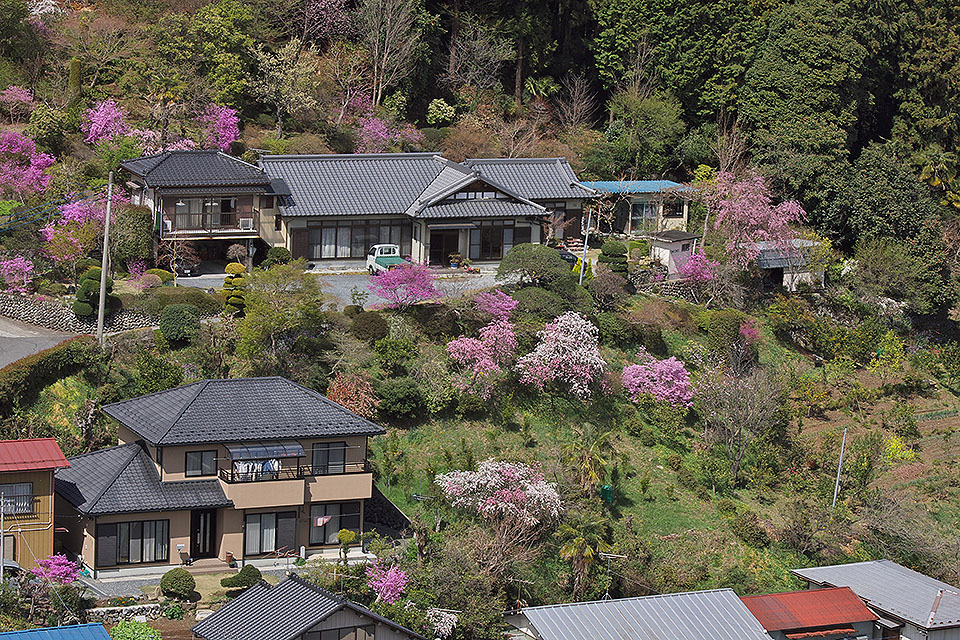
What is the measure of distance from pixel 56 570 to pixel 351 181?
29757 millimetres

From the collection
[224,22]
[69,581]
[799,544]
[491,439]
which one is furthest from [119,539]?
[224,22]

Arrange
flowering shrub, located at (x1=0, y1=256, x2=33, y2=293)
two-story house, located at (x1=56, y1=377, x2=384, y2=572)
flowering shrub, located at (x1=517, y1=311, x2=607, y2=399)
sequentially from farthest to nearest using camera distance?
1. flowering shrub, located at (x1=517, y1=311, x2=607, y2=399)
2. flowering shrub, located at (x1=0, y1=256, x2=33, y2=293)
3. two-story house, located at (x1=56, y1=377, x2=384, y2=572)

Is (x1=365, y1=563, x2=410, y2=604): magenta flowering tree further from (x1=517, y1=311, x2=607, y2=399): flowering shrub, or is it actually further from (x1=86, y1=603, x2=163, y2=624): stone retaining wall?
(x1=517, y1=311, x2=607, y2=399): flowering shrub

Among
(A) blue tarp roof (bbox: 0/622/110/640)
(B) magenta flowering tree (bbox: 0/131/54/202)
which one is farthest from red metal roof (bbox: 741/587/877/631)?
(B) magenta flowering tree (bbox: 0/131/54/202)

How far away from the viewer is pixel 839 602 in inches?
1813

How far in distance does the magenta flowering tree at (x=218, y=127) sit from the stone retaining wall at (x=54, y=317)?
17.0 m

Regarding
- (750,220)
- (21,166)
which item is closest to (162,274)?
(21,166)

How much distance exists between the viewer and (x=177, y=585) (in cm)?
4297

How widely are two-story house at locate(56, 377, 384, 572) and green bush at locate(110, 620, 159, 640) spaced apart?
15.1ft

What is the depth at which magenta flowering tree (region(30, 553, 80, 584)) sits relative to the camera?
136 ft

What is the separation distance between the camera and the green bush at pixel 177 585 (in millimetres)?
43000

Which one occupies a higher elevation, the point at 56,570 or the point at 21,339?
the point at 21,339

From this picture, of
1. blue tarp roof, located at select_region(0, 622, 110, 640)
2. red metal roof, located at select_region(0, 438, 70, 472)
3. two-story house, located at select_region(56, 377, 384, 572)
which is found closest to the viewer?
blue tarp roof, located at select_region(0, 622, 110, 640)

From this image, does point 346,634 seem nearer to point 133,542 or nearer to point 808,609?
point 133,542
